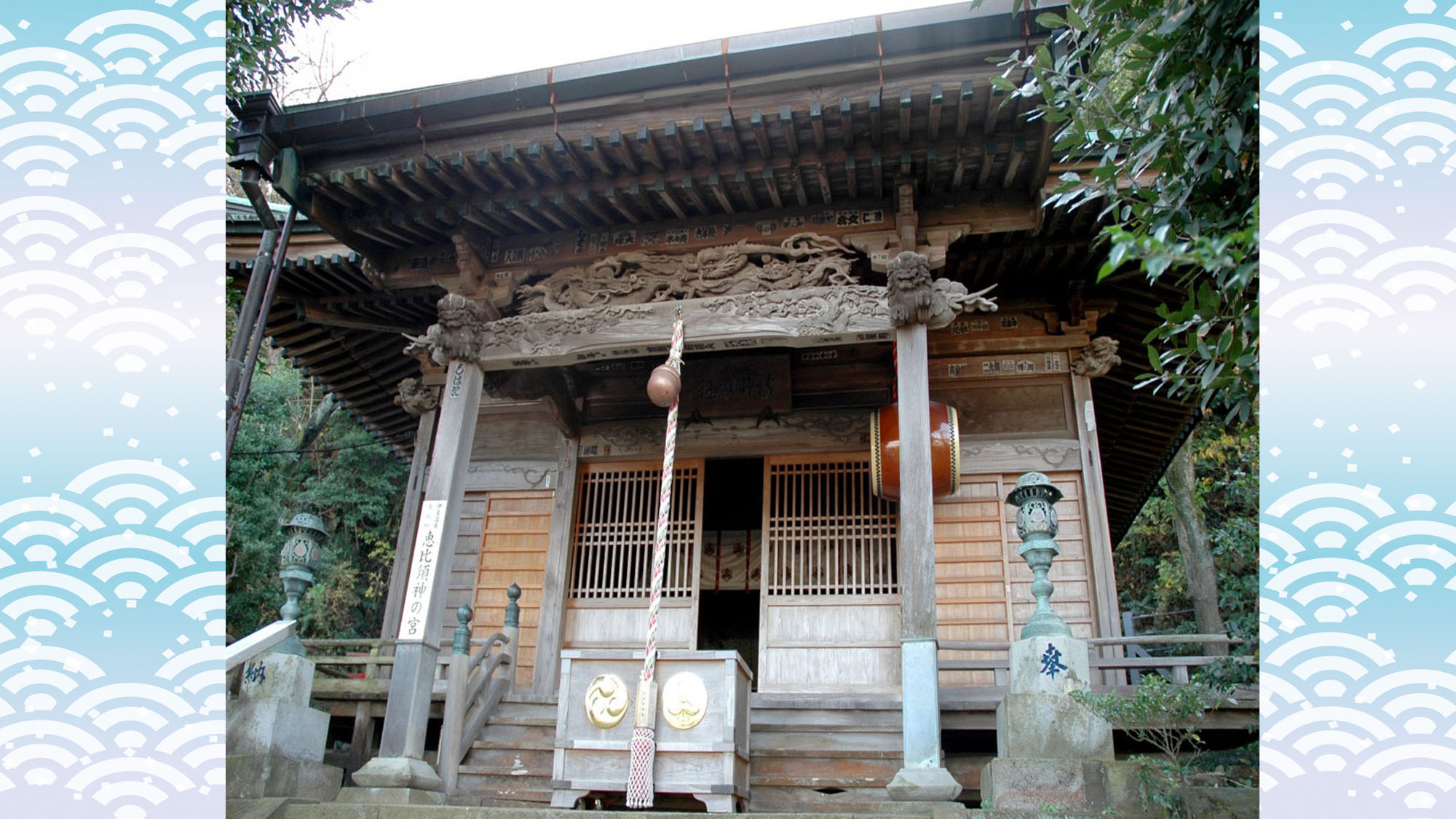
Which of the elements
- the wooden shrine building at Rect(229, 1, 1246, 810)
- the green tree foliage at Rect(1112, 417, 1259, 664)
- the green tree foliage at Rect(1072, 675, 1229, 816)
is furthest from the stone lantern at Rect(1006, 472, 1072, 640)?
the green tree foliage at Rect(1112, 417, 1259, 664)

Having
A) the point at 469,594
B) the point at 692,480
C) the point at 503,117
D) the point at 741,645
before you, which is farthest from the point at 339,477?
the point at 503,117

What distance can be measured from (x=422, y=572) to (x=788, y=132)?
381cm

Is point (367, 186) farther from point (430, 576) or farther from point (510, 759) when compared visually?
point (510, 759)

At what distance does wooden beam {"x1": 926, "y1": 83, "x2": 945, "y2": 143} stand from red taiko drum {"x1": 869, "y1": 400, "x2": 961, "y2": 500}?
2167 mm

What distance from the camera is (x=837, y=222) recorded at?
22.6 ft

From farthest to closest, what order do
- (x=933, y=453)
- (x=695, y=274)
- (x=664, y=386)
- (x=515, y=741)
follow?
(x=933, y=453), (x=695, y=274), (x=515, y=741), (x=664, y=386)

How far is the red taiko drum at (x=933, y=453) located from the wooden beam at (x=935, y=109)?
2.17m

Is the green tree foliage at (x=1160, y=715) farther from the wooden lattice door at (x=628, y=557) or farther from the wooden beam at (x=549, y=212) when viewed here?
the wooden beam at (x=549, y=212)

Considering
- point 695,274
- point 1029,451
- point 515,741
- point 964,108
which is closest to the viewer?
point 964,108

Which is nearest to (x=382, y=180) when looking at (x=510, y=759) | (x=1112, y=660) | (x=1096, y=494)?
(x=510, y=759)

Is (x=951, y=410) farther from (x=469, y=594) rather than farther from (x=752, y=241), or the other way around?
(x=469, y=594)

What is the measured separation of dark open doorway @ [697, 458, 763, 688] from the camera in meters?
11.0

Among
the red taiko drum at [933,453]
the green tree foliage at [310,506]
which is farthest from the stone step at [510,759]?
the green tree foliage at [310,506]

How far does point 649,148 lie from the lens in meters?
6.38
